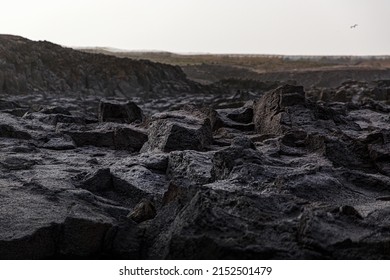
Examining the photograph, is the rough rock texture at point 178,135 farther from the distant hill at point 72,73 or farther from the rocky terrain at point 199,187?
the distant hill at point 72,73

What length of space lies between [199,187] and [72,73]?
31.2 metres

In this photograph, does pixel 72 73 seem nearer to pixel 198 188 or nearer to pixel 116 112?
pixel 116 112

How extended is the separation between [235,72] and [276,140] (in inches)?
2455

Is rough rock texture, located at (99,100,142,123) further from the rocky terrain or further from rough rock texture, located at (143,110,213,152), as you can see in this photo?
rough rock texture, located at (143,110,213,152)

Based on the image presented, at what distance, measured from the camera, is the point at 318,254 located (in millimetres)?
3674

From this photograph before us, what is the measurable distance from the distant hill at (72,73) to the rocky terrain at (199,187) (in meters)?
20.7

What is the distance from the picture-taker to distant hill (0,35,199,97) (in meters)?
30.6

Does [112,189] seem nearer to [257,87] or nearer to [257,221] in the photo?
[257,221]

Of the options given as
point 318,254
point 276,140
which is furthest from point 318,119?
point 318,254

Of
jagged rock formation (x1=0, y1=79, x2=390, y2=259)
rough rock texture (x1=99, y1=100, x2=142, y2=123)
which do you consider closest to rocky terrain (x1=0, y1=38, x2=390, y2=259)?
jagged rock formation (x1=0, y1=79, x2=390, y2=259)

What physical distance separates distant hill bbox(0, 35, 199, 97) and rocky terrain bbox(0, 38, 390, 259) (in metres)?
20.7

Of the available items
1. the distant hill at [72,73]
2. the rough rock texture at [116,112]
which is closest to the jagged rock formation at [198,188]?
the rough rock texture at [116,112]

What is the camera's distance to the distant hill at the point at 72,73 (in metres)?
30.6

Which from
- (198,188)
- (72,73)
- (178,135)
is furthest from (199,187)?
(72,73)
